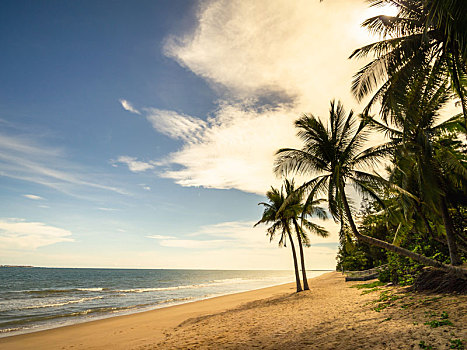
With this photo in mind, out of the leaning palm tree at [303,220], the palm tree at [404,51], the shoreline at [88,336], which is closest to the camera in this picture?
the palm tree at [404,51]

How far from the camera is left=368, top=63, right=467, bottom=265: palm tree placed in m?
7.22

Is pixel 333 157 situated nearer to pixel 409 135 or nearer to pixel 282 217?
pixel 409 135

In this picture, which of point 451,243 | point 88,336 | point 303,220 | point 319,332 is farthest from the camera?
point 303,220

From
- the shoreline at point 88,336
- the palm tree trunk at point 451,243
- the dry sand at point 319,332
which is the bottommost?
the shoreline at point 88,336

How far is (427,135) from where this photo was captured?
8508 millimetres

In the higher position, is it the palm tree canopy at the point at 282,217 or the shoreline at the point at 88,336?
the palm tree canopy at the point at 282,217

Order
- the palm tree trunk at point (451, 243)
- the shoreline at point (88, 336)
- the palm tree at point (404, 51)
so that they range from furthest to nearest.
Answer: the shoreline at point (88, 336) < the palm tree trunk at point (451, 243) < the palm tree at point (404, 51)

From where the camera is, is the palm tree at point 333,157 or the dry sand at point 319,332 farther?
the palm tree at point 333,157

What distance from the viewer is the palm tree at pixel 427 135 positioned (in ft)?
23.7

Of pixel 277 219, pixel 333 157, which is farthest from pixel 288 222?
pixel 333 157

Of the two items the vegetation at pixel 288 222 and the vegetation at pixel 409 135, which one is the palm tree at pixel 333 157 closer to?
the vegetation at pixel 409 135

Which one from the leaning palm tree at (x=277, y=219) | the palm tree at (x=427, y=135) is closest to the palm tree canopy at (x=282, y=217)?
the leaning palm tree at (x=277, y=219)

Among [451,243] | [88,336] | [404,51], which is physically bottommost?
[88,336]

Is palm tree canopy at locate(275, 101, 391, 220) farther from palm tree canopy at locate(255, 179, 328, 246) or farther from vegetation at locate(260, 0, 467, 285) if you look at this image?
palm tree canopy at locate(255, 179, 328, 246)
